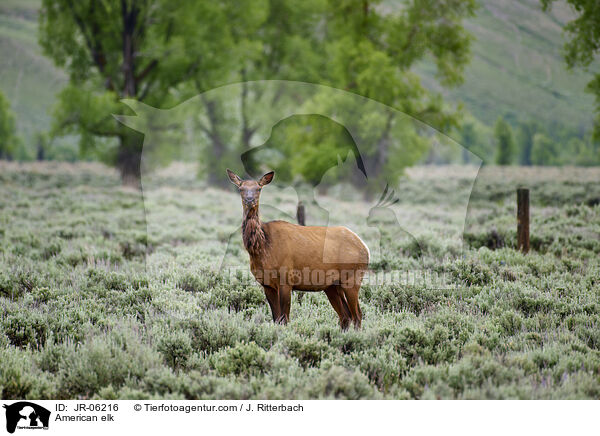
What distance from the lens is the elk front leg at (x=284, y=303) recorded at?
4.26 m

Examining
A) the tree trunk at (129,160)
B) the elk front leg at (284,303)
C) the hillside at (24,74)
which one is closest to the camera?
the elk front leg at (284,303)

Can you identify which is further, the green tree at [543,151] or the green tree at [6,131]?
the green tree at [6,131]

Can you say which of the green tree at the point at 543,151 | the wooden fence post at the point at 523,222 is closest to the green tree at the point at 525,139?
the green tree at the point at 543,151

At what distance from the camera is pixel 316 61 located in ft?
47.4

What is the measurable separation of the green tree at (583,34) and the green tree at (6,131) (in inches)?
1202

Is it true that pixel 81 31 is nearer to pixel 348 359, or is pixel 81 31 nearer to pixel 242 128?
pixel 242 128

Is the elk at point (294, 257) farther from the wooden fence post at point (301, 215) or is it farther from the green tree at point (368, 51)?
the green tree at point (368, 51)

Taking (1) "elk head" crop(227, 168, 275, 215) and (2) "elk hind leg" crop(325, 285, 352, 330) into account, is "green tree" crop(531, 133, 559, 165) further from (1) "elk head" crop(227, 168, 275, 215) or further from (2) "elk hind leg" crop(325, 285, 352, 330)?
(1) "elk head" crop(227, 168, 275, 215)

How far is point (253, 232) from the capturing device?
4.12 meters

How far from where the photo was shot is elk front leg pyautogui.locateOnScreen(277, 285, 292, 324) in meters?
4.26

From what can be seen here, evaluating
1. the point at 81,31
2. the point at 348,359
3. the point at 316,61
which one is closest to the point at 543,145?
the point at 316,61
